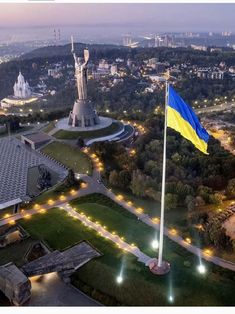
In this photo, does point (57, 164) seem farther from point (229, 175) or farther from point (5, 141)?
point (229, 175)

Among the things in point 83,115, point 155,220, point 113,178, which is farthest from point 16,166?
point 155,220

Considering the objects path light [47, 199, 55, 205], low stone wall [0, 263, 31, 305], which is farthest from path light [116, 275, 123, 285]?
path light [47, 199, 55, 205]

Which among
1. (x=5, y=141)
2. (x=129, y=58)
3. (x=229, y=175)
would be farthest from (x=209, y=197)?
(x=129, y=58)

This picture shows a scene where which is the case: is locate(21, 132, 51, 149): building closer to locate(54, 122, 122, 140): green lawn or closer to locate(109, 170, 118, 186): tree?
locate(54, 122, 122, 140): green lawn

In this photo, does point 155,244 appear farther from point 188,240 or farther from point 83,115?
point 83,115

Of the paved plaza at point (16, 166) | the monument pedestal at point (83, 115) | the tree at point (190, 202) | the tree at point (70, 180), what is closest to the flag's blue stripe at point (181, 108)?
the tree at point (190, 202)
